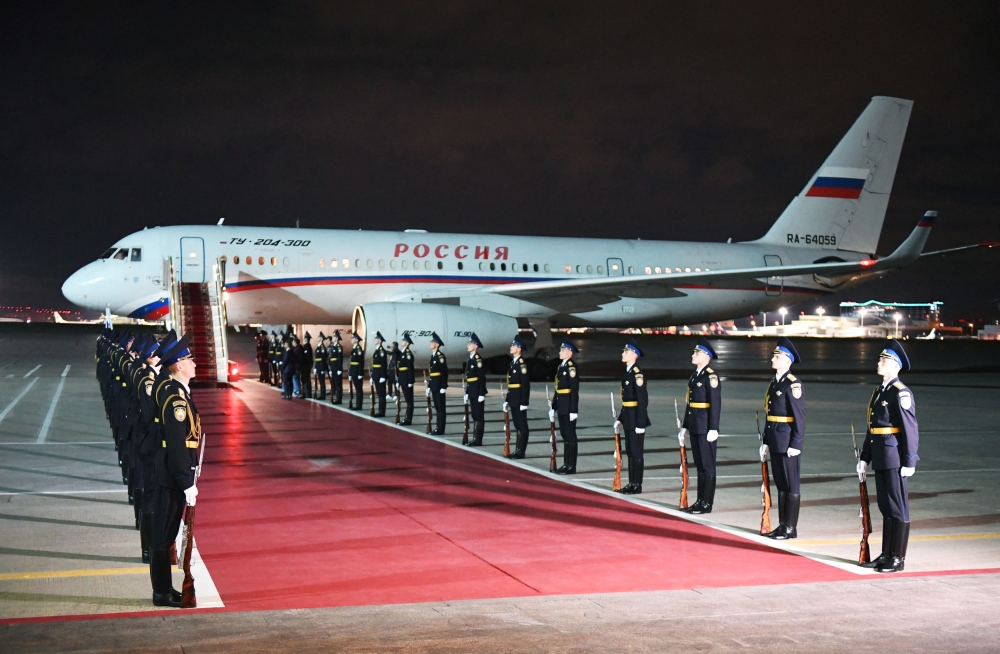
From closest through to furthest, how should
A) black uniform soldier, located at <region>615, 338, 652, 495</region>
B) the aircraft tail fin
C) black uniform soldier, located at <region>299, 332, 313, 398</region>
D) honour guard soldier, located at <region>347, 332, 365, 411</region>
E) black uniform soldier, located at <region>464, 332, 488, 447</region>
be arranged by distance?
1. black uniform soldier, located at <region>615, 338, 652, 495</region>
2. black uniform soldier, located at <region>464, 332, 488, 447</region>
3. honour guard soldier, located at <region>347, 332, 365, 411</region>
4. black uniform soldier, located at <region>299, 332, 313, 398</region>
5. the aircraft tail fin

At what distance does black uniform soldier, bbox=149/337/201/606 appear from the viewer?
620cm

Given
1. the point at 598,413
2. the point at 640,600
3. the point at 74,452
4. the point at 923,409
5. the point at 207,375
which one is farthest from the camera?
the point at 207,375

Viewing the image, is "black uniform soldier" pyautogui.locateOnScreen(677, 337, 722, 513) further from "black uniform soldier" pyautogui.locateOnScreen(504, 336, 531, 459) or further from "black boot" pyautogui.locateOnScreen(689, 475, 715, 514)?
"black uniform soldier" pyautogui.locateOnScreen(504, 336, 531, 459)

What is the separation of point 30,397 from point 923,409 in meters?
19.0

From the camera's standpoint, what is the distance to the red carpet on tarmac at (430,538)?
6688 millimetres

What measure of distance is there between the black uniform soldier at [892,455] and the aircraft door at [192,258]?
64.0ft

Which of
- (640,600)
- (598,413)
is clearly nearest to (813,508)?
(640,600)

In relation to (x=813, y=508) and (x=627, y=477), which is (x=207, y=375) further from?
(x=813, y=508)

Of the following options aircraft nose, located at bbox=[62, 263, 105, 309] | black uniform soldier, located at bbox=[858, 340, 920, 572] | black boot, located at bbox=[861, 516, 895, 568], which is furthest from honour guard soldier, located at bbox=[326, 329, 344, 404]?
black boot, located at bbox=[861, 516, 895, 568]

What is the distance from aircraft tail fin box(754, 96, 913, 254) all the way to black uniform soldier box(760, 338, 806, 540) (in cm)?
2338

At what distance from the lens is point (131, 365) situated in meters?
10.0

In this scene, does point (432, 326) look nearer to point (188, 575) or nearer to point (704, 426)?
point (704, 426)

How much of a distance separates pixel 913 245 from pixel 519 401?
15.5 meters

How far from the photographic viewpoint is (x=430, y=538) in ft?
26.5
